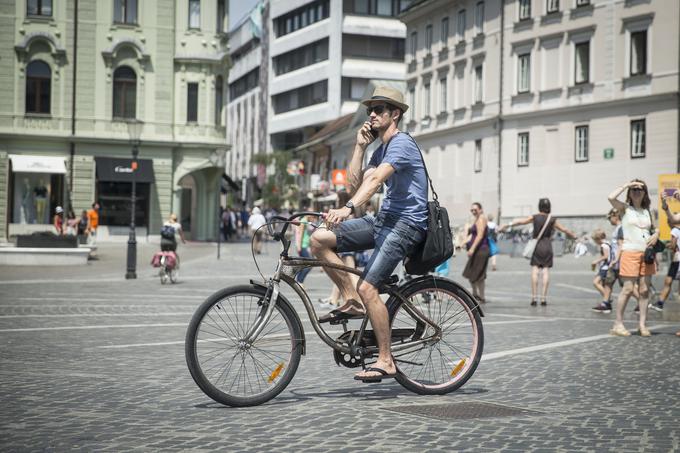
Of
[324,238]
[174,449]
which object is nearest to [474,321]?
[324,238]

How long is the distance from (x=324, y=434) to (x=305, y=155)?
270ft

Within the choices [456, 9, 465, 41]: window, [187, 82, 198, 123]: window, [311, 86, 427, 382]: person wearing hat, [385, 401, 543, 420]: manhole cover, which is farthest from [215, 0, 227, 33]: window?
[385, 401, 543, 420]: manhole cover

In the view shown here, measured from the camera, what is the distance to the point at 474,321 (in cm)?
785

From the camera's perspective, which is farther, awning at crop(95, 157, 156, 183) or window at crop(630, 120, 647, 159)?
awning at crop(95, 157, 156, 183)

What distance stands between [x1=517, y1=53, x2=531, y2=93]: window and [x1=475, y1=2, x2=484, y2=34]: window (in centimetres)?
428

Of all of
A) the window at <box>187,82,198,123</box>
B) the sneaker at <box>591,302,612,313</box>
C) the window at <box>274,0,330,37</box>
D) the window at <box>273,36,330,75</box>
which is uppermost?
the window at <box>274,0,330,37</box>

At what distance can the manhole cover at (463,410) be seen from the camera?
6902mm

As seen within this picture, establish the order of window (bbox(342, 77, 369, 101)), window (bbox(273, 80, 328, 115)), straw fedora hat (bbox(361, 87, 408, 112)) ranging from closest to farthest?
straw fedora hat (bbox(361, 87, 408, 112)) < window (bbox(342, 77, 369, 101)) < window (bbox(273, 80, 328, 115))

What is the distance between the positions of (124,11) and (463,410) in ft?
155

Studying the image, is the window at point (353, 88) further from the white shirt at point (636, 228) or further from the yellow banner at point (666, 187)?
the white shirt at point (636, 228)

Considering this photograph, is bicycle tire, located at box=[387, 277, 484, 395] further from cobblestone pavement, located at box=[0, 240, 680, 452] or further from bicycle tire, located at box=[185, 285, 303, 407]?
bicycle tire, located at box=[185, 285, 303, 407]

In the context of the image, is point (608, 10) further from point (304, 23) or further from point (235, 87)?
point (235, 87)

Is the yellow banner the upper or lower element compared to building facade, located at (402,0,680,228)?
lower

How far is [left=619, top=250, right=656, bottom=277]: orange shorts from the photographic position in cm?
1265
